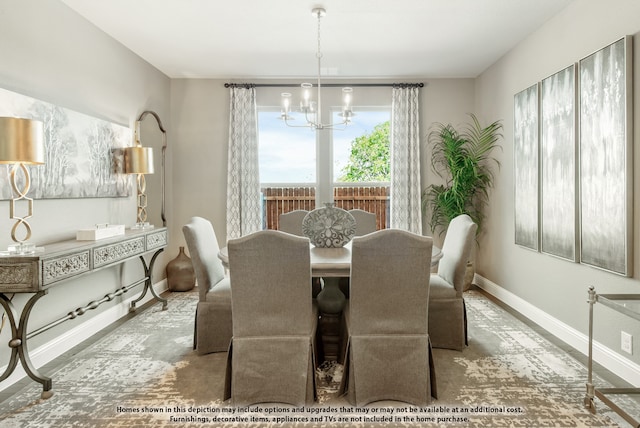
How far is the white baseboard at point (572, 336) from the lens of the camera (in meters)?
2.53

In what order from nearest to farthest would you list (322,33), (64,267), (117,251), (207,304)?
(64,267), (207,304), (117,251), (322,33)

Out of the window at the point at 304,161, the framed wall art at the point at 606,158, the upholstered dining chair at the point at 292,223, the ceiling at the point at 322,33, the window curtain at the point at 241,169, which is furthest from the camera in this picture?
the window at the point at 304,161

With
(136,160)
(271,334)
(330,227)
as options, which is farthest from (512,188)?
(136,160)

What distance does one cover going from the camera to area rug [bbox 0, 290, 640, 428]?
2.12m

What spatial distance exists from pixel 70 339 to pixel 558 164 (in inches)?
164

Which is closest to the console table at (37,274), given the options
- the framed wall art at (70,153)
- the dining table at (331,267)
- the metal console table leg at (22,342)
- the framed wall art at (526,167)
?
the metal console table leg at (22,342)

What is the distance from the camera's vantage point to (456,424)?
2076 millimetres

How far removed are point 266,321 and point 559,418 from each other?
5.32 ft

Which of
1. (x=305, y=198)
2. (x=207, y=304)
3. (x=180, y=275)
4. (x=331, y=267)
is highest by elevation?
(x=305, y=198)

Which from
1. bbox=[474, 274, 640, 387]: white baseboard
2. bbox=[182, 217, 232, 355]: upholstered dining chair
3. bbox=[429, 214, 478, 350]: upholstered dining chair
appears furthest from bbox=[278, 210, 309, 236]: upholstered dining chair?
bbox=[474, 274, 640, 387]: white baseboard

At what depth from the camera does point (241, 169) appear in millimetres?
5180

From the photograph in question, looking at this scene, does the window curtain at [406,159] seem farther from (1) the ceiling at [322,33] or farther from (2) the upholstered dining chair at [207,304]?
(2) the upholstered dining chair at [207,304]

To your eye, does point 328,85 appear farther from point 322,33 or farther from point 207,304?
point 207,304

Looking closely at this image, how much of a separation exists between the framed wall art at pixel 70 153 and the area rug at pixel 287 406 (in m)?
1.27
